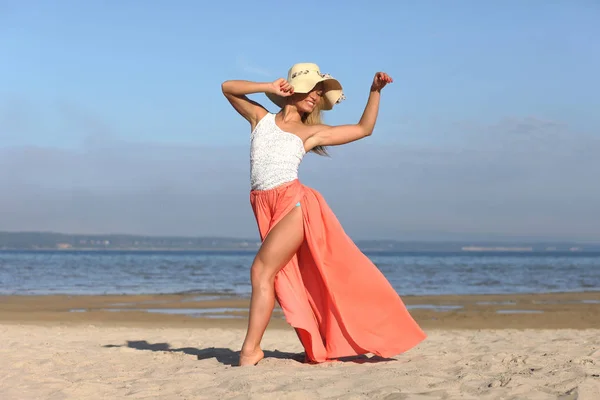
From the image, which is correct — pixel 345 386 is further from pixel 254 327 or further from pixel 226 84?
pixel 226 84

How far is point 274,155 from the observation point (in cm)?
505

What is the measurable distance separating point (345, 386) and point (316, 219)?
4.14ft

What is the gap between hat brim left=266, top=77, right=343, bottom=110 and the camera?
5078 mm

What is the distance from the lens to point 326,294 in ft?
17.1

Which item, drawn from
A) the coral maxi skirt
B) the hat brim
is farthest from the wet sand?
the hat brim

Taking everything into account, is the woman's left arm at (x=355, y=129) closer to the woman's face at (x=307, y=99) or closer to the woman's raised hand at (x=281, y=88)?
the woman's face at (x=307, y=99)

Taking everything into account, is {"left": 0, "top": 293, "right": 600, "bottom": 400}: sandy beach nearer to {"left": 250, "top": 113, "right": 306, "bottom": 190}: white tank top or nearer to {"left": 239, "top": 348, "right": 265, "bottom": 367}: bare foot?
{"left": 239, "top": 348, "right": 265, "bottom": 367}: bare foot

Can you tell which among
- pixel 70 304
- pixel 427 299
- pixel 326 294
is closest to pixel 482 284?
pixel 427 299

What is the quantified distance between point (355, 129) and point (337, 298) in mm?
1153

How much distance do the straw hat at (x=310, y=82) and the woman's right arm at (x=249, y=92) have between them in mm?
89

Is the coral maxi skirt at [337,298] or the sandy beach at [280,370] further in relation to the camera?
the coral maxi skirt at [337,298]

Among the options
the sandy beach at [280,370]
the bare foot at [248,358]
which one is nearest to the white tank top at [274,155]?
the bare foot at [248,358]

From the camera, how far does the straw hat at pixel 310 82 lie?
16.7 ft

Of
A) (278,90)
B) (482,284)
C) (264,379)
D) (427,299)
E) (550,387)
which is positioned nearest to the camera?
(550,387)
